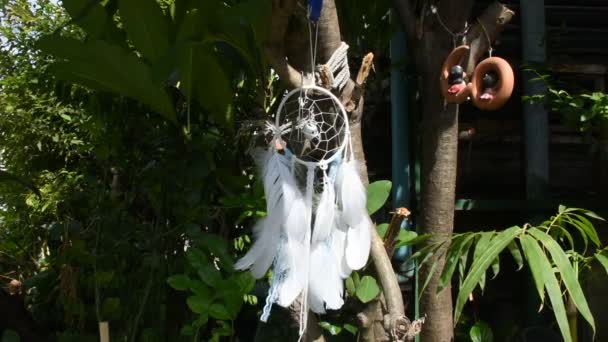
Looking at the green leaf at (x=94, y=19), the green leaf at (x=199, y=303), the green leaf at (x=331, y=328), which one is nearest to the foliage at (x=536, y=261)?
the green leaf at (x=331, y=328)

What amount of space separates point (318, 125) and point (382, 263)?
412 millimetres

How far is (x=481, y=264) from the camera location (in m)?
1.83

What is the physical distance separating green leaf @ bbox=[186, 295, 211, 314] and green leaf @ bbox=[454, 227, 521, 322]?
0.81m

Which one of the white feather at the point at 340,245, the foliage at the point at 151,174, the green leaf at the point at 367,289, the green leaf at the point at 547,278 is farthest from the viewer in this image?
the foliage at the point at 151,174

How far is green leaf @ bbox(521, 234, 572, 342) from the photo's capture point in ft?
5.68

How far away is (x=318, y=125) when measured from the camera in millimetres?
1904

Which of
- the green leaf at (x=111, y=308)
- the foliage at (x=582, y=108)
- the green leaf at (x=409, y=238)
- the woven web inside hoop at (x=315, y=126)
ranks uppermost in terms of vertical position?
the foliage at (x=582, y=108)

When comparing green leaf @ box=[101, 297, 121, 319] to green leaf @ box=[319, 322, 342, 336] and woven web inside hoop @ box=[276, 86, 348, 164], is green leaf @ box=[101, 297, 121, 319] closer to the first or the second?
green leaf @ box=[319, 322, 342, 336]

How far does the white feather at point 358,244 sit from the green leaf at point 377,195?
0.40 metres

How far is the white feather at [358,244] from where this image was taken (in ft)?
5.88

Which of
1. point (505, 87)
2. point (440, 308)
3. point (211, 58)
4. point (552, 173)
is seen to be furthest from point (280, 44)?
point (552, 173)

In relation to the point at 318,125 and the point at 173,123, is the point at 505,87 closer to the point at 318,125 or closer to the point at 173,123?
the point at 318,125

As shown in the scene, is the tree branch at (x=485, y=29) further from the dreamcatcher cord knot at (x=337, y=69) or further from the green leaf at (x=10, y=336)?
the green leaf at (x=10, y=336)

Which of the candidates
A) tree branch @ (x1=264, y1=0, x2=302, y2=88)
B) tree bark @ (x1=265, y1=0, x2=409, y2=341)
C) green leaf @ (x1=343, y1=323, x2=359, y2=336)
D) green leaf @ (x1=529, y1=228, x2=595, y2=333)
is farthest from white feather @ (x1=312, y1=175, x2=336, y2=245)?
green leaf @ (x1=343, y1=323, x2=359, y2=336)
